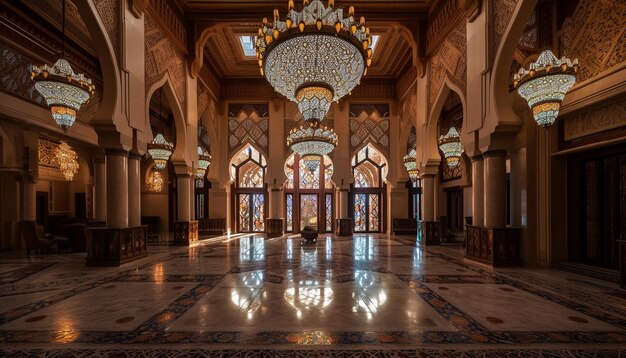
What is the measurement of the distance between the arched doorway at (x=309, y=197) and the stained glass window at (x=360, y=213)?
0.99 meters

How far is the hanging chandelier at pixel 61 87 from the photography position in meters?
4.64

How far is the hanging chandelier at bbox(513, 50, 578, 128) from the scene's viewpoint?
3770 mm

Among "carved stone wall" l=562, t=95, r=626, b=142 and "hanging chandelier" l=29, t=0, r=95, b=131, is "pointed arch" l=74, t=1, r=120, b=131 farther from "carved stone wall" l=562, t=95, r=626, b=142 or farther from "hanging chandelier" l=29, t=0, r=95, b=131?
"carved stone wall" l=562, t=95, r=626, b=142

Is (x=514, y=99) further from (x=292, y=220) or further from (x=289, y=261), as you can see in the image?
(x=292, y=220)

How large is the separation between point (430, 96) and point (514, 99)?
2466mm

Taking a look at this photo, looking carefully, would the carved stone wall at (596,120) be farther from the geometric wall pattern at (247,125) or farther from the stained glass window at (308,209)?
the stained glass window at (308,209)

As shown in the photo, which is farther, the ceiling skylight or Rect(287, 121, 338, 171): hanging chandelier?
the ceiling skylight

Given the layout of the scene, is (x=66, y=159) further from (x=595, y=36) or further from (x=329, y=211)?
(x=595, y=36)

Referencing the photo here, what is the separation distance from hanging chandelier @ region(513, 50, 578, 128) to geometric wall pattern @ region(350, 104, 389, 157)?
7237 millimetres

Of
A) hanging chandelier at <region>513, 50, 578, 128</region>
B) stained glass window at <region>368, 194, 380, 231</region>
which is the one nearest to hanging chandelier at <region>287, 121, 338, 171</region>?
hanging chandelier at <region>513, 50, 578, 128</region>

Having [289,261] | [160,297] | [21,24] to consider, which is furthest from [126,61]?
[289,261]

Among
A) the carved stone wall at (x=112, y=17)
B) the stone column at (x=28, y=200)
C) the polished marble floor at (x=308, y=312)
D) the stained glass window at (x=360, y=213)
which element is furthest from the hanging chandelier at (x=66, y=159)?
the stained glass window at (x=360, y=213)

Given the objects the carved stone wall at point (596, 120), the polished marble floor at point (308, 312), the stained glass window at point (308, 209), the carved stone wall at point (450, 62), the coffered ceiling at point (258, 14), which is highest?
the coffered ceiling at point (258, 14)

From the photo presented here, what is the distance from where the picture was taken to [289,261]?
19.1 feet
